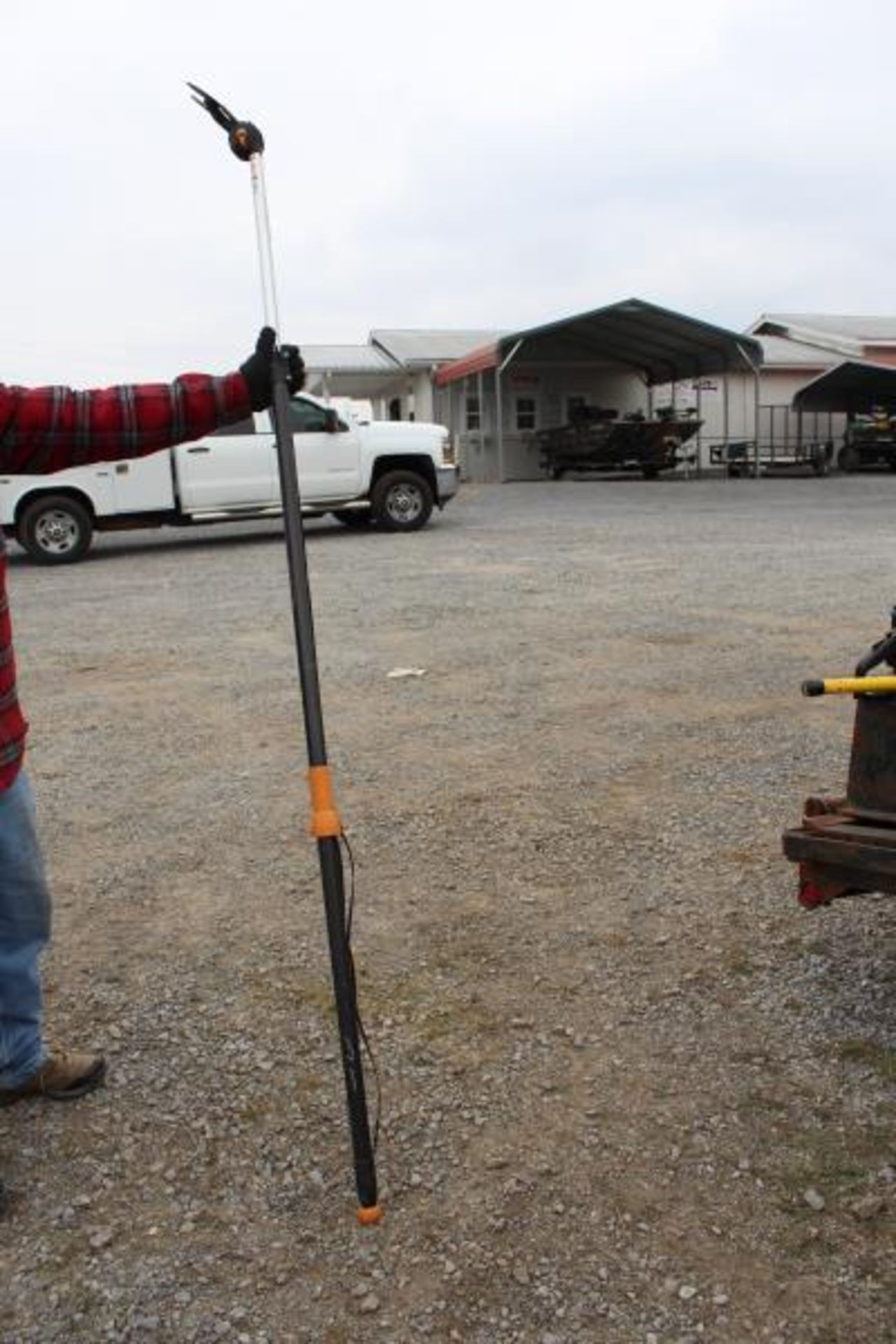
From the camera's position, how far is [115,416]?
2.52 m

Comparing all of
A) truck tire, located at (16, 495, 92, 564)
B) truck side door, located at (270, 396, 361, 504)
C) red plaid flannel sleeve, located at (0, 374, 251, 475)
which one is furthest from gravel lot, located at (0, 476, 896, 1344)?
truck side door, located at (270, 396, 361, 504)

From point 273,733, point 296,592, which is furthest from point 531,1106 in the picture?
point 273,733

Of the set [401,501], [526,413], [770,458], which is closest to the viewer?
[401,501]

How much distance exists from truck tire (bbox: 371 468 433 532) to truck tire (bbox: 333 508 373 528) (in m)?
0.30

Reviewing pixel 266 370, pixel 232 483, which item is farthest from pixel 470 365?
pixel 266 370

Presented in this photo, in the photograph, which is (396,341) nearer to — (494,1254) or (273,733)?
(273,733)

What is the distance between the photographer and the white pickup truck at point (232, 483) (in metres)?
13.5

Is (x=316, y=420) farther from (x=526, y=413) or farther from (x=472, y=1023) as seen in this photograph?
(x=526, y=413)

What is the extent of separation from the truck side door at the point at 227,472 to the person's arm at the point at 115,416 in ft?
37.8

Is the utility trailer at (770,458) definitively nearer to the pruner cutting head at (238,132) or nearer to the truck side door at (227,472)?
the truck side door at (227,472)

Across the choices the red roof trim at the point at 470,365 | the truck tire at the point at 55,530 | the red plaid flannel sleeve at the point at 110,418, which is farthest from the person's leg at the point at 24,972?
the red roof trim at the point at 470,365

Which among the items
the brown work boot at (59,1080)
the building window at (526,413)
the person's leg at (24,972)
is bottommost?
the brown work boot at (59,1080)

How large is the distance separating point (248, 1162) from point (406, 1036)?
58 cm

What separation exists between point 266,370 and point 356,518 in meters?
13.9
